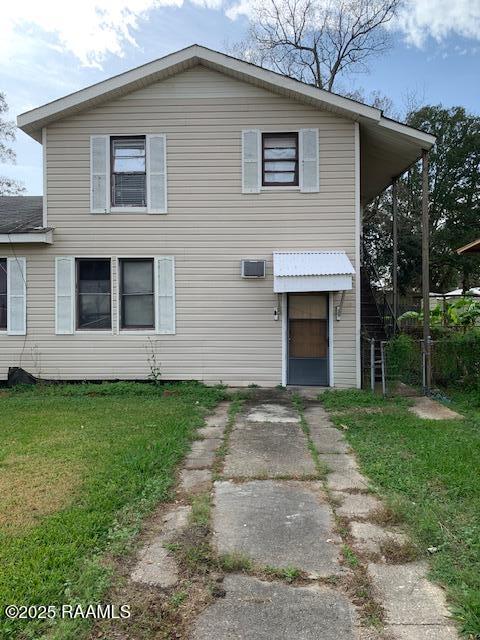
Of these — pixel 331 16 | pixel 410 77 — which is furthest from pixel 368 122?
pixel 410 77

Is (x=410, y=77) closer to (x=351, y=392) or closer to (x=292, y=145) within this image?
(x=292, y=145)

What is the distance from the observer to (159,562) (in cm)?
299

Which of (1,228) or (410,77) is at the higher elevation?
(410,77)

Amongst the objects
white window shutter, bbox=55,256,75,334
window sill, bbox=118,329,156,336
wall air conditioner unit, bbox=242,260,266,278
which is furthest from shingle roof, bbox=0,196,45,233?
wall air conditioner unit, bbox=242,260,266,278

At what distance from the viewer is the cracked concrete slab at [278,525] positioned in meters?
3.06

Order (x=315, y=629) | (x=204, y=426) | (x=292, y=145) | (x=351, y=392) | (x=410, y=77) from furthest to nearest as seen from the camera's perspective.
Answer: (x=410, y=77), (x=292, y=145), (x=351, y=392), (x=204, y=426), (x=315, y=629)

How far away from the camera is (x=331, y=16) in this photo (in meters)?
22.6

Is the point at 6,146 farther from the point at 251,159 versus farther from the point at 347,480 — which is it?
the point at 347,480

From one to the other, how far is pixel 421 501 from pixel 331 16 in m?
24.5

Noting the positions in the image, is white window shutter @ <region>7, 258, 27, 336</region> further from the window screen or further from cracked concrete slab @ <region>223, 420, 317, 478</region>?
cracked concrete slab @ <region>223, 420, 317, 478</region>

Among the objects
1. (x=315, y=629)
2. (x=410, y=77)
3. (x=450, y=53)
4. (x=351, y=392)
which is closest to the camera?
(x=315, y=629)

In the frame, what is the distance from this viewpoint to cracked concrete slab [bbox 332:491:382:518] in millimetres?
3729

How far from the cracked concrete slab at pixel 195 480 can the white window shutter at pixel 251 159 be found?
6.28 m

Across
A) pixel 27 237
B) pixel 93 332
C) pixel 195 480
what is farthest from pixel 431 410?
pixel 27 237
